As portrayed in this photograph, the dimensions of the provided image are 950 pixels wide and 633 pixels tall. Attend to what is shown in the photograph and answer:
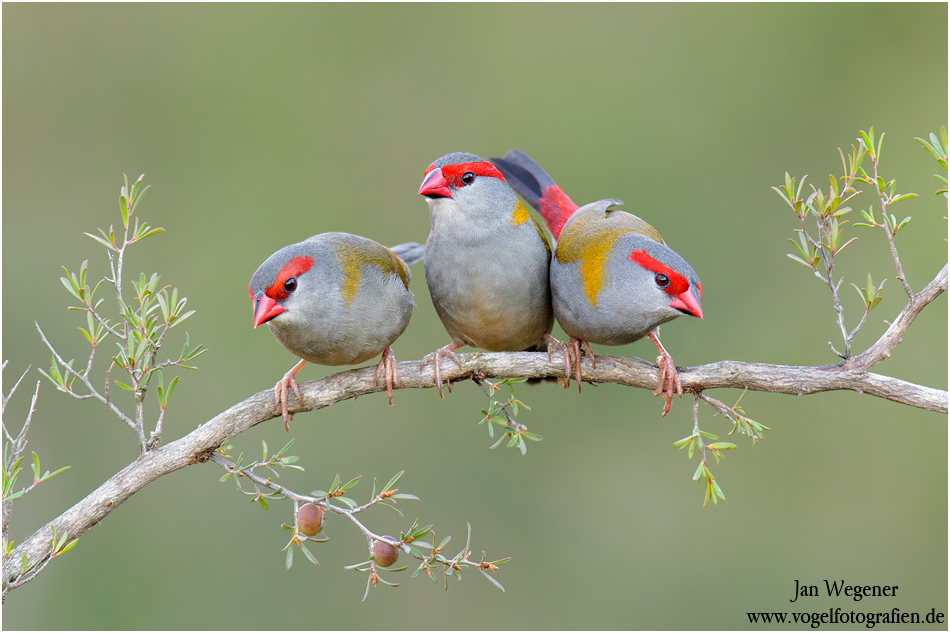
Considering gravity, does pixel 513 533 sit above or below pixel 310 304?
below

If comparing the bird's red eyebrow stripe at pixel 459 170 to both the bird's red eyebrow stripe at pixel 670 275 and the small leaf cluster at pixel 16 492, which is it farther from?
the small leaf cluster at pixel 16 492

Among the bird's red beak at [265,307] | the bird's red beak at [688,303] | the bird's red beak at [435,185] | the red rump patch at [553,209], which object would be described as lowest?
the bird's red beak at [688,303]

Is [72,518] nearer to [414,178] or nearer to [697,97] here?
[414,178]

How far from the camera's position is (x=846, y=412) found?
599 cm

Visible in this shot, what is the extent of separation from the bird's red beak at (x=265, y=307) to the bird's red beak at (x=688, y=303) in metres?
1.26

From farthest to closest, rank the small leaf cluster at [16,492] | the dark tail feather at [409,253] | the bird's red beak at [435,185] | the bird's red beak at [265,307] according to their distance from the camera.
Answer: the dark tail feather at [409,253]
the bird's red beak at [435,185]
the bird's red beak at [265,307]
the small leaf cluster at [16,492]

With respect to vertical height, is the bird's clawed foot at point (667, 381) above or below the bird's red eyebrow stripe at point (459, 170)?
below

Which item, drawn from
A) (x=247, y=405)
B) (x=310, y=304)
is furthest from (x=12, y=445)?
(x=310, y=304)

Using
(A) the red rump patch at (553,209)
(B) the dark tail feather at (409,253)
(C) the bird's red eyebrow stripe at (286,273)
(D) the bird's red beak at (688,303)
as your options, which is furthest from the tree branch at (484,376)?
(A) the red rump patch at (553,209)

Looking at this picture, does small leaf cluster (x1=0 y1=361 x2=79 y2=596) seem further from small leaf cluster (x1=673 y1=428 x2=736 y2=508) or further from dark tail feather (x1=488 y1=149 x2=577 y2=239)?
dark tail feather (x1=488 y1=149 x2=577 y2=239)

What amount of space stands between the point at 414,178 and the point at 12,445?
4.38 metres

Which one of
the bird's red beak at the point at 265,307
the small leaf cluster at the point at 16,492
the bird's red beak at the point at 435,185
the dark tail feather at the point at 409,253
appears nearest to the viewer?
the small leaf cluster at the point at 16,492

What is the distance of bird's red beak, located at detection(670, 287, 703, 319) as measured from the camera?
Result: 286 cm

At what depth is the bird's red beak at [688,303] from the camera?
2855 millimetres
